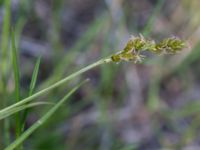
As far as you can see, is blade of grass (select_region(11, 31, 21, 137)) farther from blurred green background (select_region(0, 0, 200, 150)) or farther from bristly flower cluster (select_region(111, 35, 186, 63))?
blurred green background (select_region(0, 0, 200, 150))

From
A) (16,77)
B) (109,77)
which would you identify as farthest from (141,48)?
(109,77)

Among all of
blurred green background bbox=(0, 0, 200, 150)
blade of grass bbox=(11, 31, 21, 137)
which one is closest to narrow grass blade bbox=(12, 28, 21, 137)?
blade of grass bbox=(11, 31, 21, 137)

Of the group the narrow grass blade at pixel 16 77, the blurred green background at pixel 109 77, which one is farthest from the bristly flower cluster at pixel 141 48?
the blurred green background at pixel 109 77

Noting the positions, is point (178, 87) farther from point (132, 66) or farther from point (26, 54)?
point (26, 54)

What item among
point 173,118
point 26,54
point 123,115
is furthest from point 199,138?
point 26,54

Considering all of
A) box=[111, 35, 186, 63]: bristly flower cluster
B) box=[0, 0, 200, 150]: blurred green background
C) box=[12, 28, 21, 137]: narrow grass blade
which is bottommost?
box=[111, 35, 186, 63]: bristly flower cluster

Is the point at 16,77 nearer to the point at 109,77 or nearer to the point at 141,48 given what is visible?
the point at 141,48
